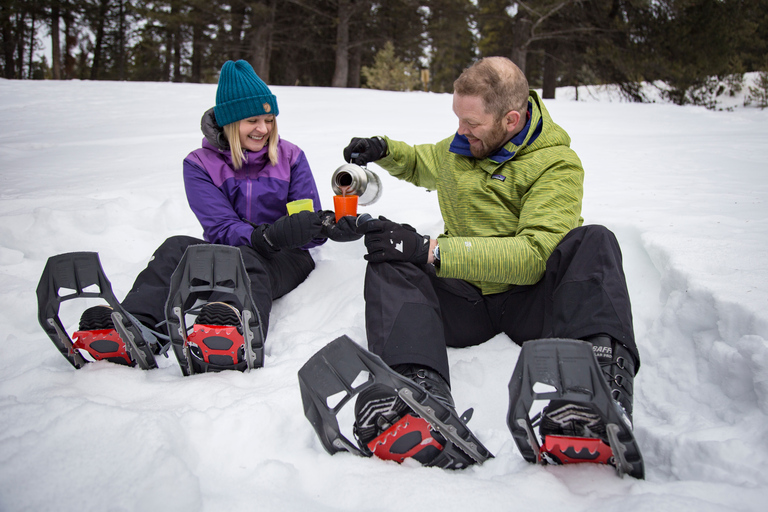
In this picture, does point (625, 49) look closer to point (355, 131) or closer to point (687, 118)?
point (687, 118)

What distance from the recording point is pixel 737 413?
154cm

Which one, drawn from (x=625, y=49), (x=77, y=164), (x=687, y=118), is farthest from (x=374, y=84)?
(x=77, y=164)

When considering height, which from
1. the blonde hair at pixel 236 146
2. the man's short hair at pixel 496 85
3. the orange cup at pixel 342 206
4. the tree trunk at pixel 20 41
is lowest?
the orange cup at pixel 342 206

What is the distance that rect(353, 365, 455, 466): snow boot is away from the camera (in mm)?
1361

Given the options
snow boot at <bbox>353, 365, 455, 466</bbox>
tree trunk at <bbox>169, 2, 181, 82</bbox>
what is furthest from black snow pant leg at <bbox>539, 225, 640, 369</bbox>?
tree trunk at <bbox>169, 2, 181, 82</bbox>

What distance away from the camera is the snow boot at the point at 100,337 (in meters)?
1.75

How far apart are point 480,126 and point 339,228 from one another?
72cm

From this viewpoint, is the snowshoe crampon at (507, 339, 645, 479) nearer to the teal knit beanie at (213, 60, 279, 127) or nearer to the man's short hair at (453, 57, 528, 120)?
the man's short hair at (453, 57, 528, 120)

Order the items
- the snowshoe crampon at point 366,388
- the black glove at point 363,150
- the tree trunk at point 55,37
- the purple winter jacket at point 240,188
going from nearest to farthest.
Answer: the snowshoe crampon at point 366,388, the purple winter jacket at point 240,188, the black glove at point 363,150, the tree trunk at point 55,37

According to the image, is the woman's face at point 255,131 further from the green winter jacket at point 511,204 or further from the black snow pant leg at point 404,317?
the black snow pant leg at point 404,317

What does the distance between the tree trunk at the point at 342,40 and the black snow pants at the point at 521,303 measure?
14.5 metres

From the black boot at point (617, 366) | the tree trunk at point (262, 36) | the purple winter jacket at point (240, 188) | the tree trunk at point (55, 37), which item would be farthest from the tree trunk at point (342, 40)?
the black boot at point (617, 366)

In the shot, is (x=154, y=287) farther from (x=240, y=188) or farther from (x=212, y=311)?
(x=240, y=188)

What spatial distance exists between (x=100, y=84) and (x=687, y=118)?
11.7 m
